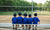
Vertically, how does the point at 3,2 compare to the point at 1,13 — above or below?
above

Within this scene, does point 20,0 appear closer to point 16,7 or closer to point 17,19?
point 16,7

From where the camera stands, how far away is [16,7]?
3.53 m

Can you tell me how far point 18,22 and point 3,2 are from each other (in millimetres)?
1615

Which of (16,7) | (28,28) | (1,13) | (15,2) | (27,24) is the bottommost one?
(28,28)

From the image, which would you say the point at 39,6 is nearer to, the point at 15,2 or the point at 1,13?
the point at 15,2

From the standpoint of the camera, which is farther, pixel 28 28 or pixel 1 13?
pixel 1 13

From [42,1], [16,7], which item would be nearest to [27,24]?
[16,7]

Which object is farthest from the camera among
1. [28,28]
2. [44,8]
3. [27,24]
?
[44,8]

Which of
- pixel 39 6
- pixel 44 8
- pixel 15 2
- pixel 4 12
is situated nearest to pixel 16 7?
pixel 15 2

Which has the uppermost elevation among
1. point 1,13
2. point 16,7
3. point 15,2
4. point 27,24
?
point 15,2

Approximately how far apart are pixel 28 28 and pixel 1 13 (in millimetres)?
1733

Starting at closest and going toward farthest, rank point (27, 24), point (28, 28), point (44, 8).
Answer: point (27, 24)
point (28, 28)
point (44, 8)

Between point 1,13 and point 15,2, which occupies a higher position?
point 15,2

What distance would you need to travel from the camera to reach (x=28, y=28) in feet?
8.02
